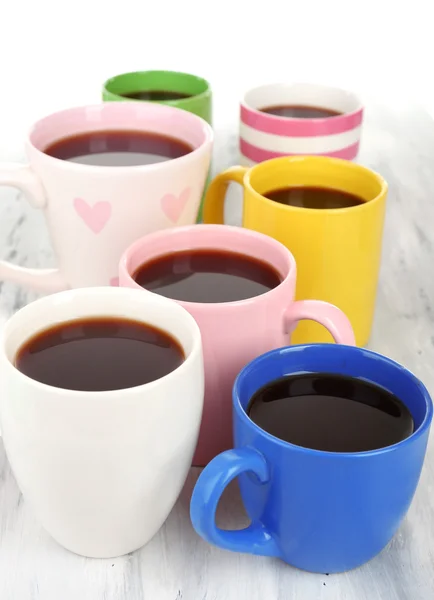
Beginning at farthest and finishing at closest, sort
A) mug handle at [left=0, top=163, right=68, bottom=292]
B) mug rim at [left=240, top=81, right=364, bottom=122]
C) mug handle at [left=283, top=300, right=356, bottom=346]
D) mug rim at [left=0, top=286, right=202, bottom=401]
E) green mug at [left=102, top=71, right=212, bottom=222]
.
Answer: green mug at [left=102, top=71, right=212, bottom=222] < mug rim at [left=240, top=81, right=364, bottom=122] < mug handle at [left=0, top=163, right=68, bottom=292] < mug handle at [left=283, top=300, right=356, bottom=346] < mug rim at [left=0, top=286, right=202, bottom=401]

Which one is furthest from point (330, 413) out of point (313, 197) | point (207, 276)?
point (313, 197)

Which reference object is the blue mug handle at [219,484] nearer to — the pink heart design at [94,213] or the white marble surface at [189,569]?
the white marble surface at [189,569]

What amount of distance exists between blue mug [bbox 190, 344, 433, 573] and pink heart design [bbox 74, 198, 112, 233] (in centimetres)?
19

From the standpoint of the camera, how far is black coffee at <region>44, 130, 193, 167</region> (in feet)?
2.45

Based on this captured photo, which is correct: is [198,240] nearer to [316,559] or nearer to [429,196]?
[316,559]

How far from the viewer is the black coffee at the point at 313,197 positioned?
2.49 ft

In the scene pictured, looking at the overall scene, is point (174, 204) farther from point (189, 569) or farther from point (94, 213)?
point (189, 569)

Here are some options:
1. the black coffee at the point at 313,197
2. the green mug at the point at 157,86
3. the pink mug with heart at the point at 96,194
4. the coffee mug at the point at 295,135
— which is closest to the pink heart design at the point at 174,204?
the pink mug with heart at the point at 96,194

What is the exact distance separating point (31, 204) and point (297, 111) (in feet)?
1.36

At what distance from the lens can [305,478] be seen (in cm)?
48

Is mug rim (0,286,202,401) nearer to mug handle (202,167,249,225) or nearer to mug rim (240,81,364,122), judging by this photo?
mug handle (202,167,249,225)

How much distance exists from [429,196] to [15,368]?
2.21ft

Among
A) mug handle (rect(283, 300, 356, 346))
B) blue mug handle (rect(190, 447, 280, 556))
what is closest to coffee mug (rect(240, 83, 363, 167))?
mug handle (rect(283, 300, 356, 346))

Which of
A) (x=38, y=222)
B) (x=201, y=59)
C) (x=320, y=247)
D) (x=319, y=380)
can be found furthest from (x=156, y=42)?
(x=319, y=380)
